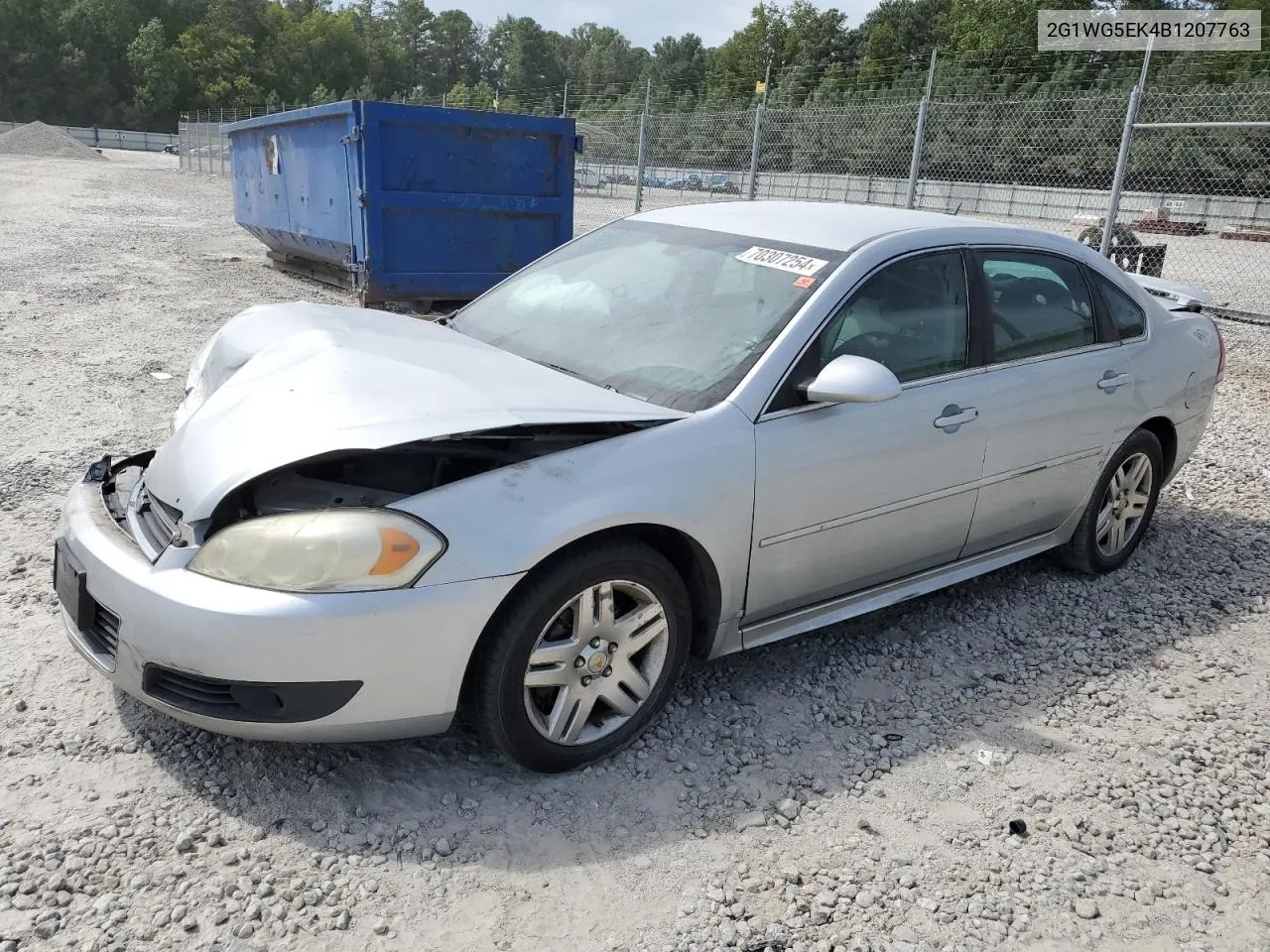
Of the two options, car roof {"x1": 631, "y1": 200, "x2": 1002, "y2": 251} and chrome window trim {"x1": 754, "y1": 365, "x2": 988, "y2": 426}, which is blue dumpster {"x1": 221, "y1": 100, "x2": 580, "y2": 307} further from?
chrome window trim {"x1": 754, "y1": 365, "x2": 988, "y2": 426}

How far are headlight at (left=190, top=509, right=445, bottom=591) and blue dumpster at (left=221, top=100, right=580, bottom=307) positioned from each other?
22.1 ft

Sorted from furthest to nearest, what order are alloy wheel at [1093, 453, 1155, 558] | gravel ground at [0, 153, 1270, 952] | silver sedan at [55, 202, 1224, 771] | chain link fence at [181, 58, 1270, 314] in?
chain link fence at [181, 58, 1270, 314] → alloy wheel at [1093, 453, 1155, 558] → silver sedan at [55, 202, 1224, 771] → gravel ground at [0, 153, 1270, 952]

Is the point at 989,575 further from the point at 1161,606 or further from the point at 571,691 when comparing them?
the point at 571,691

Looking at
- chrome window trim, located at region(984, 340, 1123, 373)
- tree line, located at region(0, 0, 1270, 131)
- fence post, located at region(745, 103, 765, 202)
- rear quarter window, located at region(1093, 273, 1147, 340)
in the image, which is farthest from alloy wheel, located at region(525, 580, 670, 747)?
tree line, located at region(0, 0, 1270, 131)

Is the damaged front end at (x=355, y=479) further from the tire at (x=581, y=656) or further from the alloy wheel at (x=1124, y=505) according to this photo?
the alloy wheel at (x=1124, y=505)

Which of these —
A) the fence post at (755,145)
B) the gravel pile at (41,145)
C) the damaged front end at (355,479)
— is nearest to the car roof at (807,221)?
the damaged front end at (355,479)

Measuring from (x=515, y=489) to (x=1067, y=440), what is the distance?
2.46 m

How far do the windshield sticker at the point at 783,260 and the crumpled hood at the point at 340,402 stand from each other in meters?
0.80

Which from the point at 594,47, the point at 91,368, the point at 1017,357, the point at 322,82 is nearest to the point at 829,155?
the point at 91,368

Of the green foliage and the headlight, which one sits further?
the green foliage

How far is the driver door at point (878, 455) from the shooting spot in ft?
10.2

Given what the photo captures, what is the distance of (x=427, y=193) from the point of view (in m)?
8.95

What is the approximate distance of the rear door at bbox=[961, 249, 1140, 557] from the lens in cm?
374

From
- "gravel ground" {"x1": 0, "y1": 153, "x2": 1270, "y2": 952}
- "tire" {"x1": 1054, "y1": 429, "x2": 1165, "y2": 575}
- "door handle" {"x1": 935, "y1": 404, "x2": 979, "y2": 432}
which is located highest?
"door handle" {"x1": 935, "y1": 404, "x2": 979, "y2": 432}
